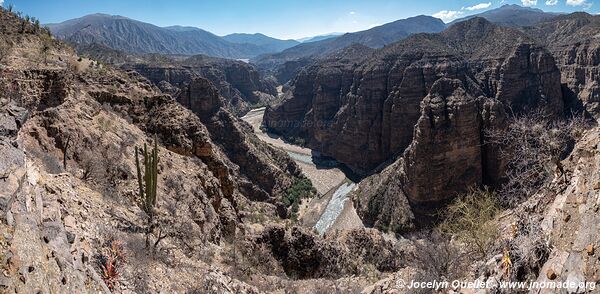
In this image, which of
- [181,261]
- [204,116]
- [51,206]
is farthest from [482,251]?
[204,116]

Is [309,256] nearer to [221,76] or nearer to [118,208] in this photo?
[118,208]

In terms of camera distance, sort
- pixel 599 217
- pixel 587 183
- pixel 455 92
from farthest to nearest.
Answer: pixel 455 92 → pixel 587 183 → pixel 599 217

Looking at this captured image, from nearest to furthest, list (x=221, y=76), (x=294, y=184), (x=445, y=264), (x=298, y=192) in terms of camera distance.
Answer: (x=445, y=264)
(x=298, y=192)
(x=294, y=184)
(x=221, y=76)

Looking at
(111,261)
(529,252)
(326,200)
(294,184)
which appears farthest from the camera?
(326,200)

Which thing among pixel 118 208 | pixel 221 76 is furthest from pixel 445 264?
pixel 221 76

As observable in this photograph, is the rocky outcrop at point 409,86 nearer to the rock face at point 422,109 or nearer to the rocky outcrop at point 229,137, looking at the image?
the rock face at point 422,109

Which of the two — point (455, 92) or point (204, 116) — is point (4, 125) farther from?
point (455, 92)
